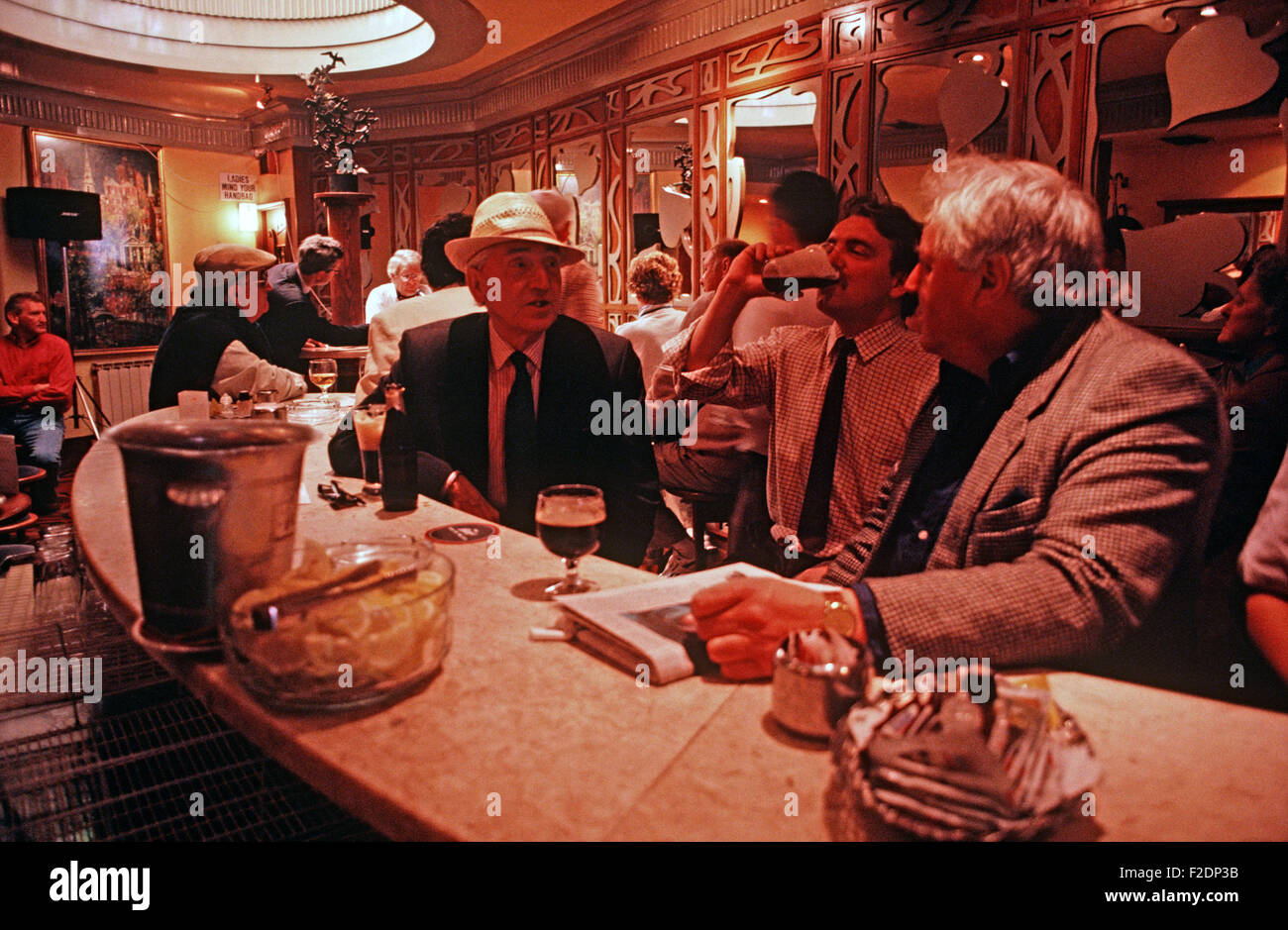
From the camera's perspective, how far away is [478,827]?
87 cm

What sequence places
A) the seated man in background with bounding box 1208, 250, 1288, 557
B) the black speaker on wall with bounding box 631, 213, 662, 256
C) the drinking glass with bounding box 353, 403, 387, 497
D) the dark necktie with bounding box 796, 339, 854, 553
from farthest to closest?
the black speaker on wall with bounding box 631, 213, 662, 256
the dark necktie with bounding box 796, 339, 854, 553
the seated man in background with bounding box 1208, 250, 1288, 557
the drinking glass with bounding box 353, 403, 387, 497

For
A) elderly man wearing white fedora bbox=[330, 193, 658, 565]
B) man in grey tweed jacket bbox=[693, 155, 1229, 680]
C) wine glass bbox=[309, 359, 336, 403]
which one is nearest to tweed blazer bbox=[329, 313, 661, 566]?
elderly man wearing white fedora bbox=[330, 193, 658, 565]

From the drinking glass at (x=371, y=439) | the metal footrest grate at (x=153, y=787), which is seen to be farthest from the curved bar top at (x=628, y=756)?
the drinking glass at (x=371, y=439)

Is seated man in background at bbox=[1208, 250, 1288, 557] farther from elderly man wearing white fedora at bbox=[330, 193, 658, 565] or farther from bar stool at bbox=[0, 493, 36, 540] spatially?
bar stool at bbox=[0, 493, 36, 540]

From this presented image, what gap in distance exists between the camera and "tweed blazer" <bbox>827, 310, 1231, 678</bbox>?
1236 millimetres

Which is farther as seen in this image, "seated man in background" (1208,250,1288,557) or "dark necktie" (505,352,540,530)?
"dark necktie" (505,352,540,530)

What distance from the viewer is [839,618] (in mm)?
1242

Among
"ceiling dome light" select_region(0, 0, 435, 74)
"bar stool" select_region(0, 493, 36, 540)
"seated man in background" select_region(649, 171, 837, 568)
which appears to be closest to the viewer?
"seated man in background" select_region(649, 171, 837, 568)

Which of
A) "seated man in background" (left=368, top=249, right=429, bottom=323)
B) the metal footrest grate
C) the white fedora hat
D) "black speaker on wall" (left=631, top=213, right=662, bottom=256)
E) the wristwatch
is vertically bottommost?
the metal footrest grate

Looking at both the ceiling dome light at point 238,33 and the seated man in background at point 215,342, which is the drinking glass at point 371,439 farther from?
the ceiling dome light at point 238,33

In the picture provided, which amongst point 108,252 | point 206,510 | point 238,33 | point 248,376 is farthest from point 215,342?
point 108,252

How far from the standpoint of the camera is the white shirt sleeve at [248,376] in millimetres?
4133

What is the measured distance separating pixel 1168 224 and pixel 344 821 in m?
3.98

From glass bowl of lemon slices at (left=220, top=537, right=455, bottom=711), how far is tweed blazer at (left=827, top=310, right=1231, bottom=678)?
67 centimetres
